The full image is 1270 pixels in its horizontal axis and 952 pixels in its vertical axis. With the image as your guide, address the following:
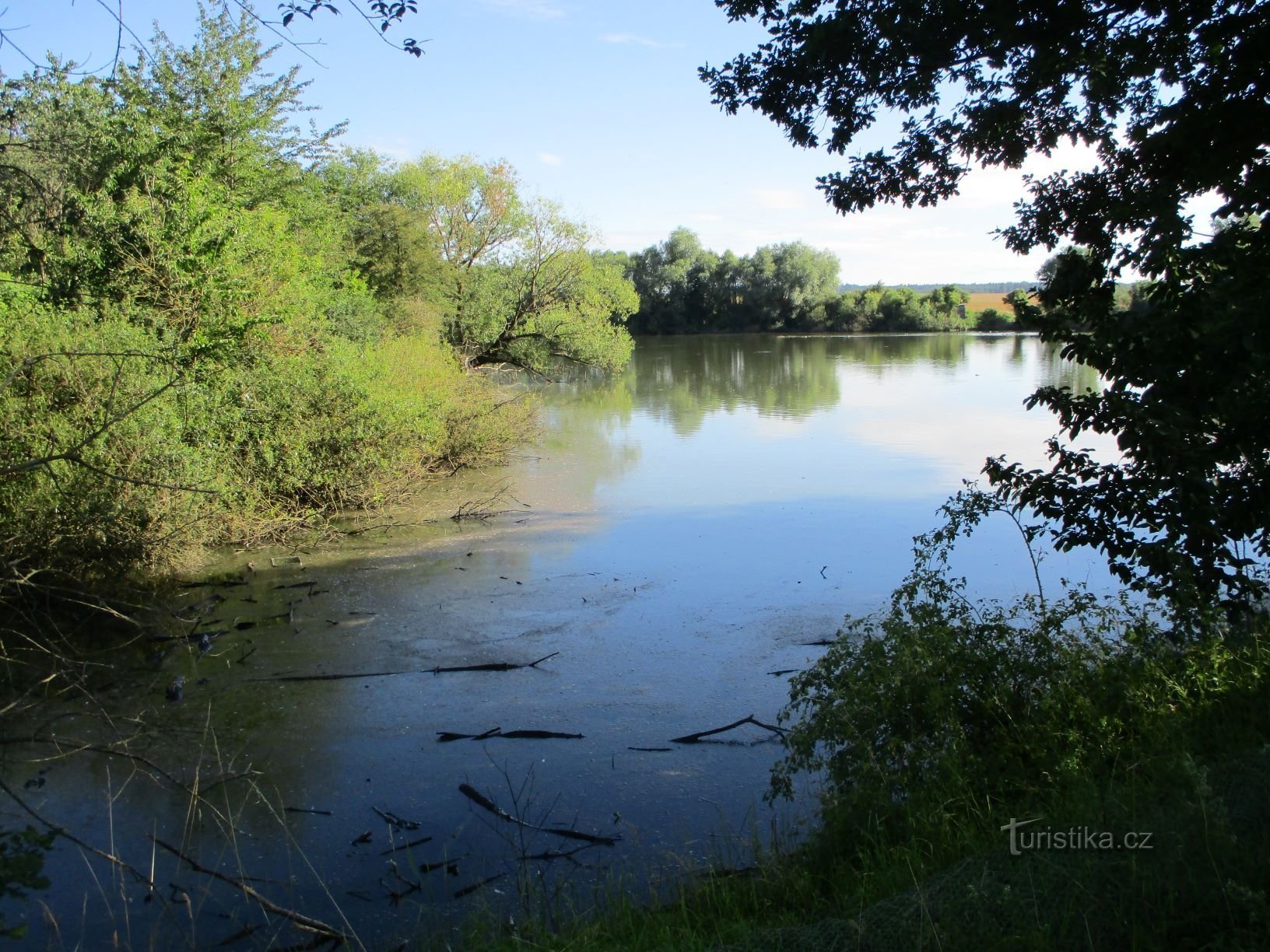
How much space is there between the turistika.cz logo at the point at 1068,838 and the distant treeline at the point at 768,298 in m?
54.4

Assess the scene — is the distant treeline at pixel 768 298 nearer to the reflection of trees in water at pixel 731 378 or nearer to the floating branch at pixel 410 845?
the reflection of trees in water at pixel 731 378

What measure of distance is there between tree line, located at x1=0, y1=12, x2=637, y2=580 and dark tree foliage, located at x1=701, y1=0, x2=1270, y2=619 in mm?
3948

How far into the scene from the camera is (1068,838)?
10.4 ft

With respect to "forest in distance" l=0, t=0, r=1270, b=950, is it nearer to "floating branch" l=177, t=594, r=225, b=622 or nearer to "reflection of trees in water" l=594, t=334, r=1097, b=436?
"floating branch" l=177, t=594, r=225, b=622

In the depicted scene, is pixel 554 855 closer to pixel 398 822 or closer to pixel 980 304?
pixel 398 822

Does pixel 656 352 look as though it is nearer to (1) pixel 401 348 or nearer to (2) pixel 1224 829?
(1) pixel 401 348

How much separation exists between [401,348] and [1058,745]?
1284 centimetres

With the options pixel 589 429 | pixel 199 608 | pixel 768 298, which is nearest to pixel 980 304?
pixel 768 298

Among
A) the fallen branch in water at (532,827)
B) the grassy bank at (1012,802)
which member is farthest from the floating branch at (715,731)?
the grassy bank at (1012,802)

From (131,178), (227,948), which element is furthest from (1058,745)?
(131,178)

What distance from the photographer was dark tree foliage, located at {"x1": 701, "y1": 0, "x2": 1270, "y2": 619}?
4.38 meters

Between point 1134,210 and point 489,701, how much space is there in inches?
188

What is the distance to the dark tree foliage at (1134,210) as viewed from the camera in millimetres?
4379

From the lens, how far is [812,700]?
4438 millimetres
